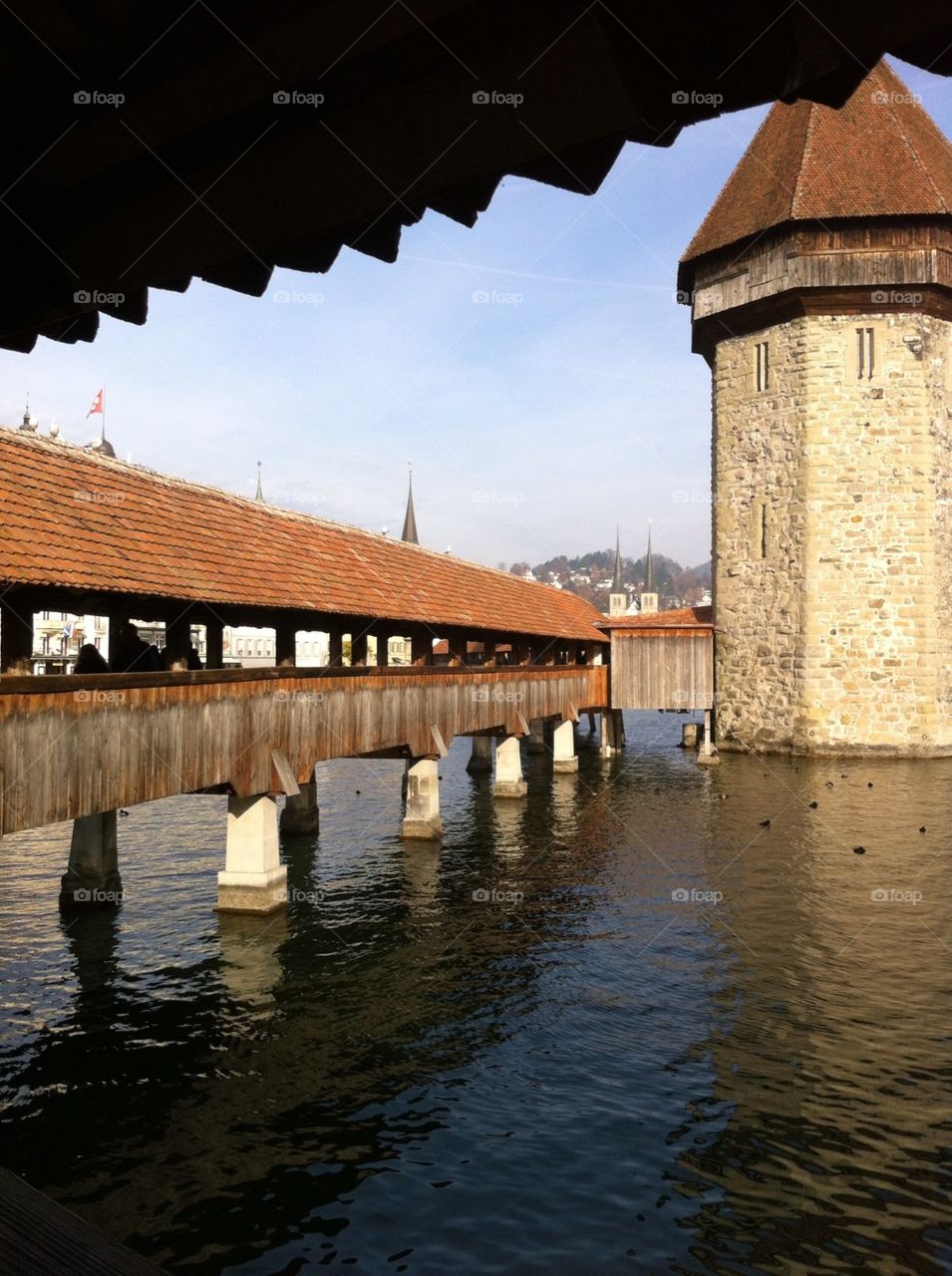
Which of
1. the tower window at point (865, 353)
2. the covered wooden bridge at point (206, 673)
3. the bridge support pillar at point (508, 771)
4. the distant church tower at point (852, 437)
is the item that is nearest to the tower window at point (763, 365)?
the distant church tower at point (852, 437)

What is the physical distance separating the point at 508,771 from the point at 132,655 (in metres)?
15.1

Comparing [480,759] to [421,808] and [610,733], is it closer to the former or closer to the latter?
[610,733]

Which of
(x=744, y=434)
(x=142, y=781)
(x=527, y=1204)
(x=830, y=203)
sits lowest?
(x=527, y=1204)

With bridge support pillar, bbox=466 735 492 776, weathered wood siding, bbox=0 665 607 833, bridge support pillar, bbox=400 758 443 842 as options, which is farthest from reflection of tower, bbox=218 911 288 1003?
bridge support pillar, bbox=466 735 492 776

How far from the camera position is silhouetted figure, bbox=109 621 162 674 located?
1148 cm

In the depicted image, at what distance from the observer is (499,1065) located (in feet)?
29.6

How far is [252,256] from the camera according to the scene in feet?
9.84

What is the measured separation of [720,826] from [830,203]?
761 inches

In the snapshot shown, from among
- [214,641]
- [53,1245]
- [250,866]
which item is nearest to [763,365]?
[214,641]

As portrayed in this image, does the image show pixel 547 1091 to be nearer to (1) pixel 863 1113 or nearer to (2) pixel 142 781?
(1) pixel 863 1113

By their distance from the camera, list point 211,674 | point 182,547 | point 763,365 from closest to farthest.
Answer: point 211,674, point 182,547, point 763,365

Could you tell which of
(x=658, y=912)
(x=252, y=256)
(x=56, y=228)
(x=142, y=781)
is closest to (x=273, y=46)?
(x=252, y=256)

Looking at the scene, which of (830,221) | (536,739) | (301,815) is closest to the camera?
(301,815)

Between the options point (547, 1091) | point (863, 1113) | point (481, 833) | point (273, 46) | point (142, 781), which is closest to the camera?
point (273, 46)
